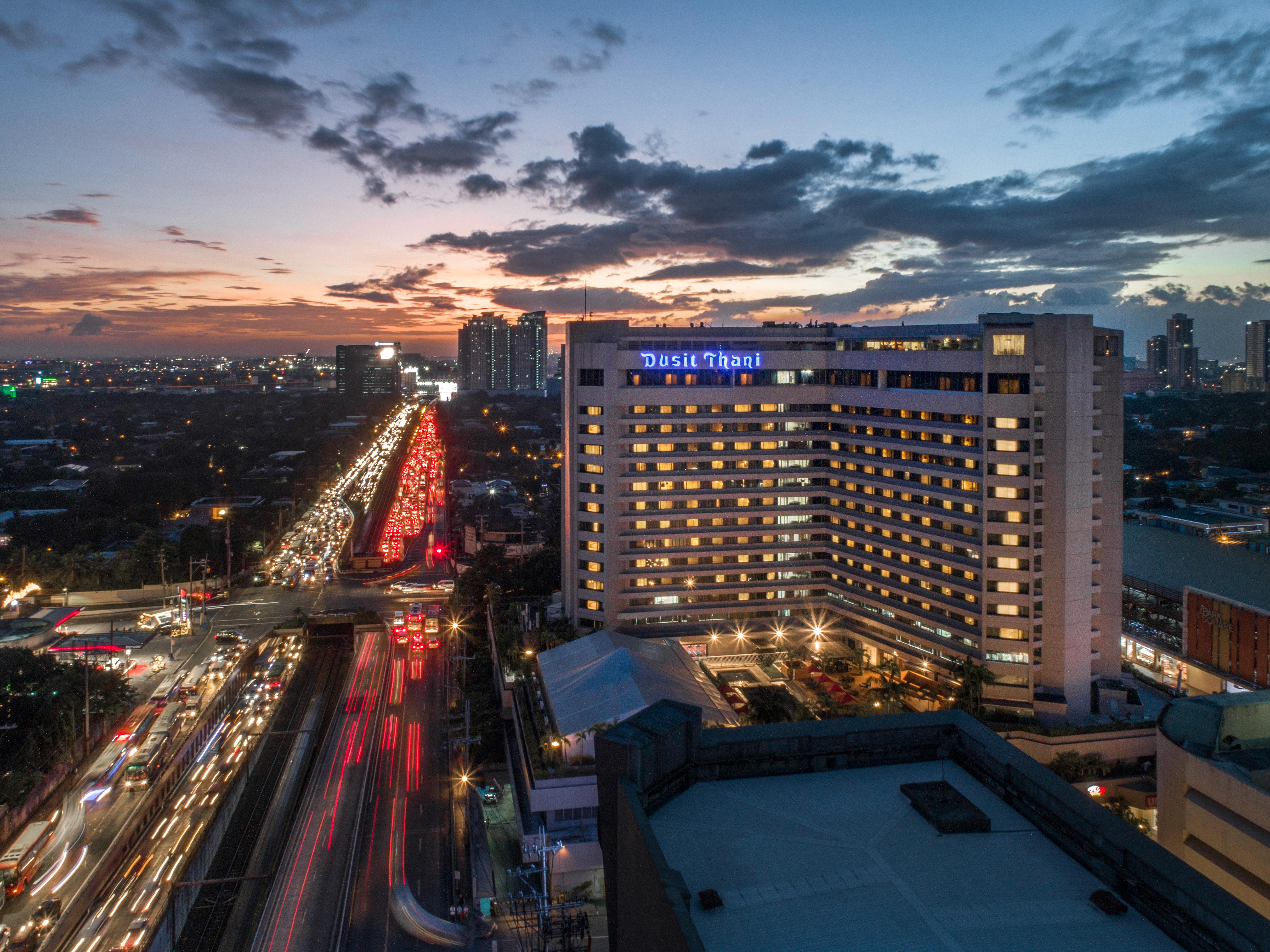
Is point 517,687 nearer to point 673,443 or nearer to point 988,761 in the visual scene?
point 673,443

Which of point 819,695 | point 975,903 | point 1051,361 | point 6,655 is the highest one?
point 1051,361

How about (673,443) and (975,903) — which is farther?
(673,443)

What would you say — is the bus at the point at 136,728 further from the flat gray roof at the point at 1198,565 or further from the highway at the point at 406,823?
the flat gray roof at the point at 1198,565

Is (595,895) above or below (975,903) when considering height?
below

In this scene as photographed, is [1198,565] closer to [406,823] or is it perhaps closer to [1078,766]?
[1078,766]

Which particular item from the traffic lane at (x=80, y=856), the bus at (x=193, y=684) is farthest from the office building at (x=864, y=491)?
the traffic lane at (x=80, y=856)

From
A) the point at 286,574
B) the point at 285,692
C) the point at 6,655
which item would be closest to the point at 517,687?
the point at 285,692
